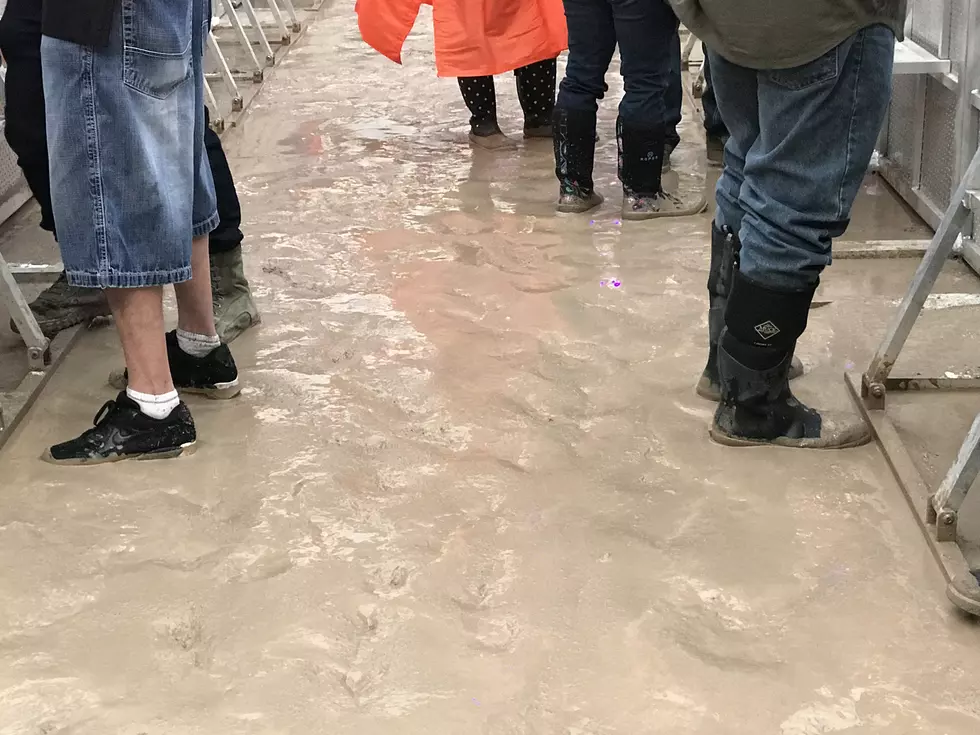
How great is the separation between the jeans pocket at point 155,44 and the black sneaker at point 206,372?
589 mm

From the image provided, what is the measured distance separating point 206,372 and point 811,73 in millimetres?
1283

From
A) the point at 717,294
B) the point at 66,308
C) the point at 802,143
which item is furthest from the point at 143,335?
the point at 802,143

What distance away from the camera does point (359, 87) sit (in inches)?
193

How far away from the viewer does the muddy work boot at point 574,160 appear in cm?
332

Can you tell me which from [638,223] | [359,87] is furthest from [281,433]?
[359,87]

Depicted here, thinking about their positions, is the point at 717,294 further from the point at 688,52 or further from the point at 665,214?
the point at 688,52

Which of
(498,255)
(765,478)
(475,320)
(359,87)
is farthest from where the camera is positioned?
(359,87)

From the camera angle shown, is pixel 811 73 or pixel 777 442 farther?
pixel 777 442

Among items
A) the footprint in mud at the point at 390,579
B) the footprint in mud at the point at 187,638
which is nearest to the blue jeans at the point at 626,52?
the footprint in mud at the point at 390,579

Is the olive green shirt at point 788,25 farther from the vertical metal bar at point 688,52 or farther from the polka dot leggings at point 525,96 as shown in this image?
the vertical metal bar at point 688,52

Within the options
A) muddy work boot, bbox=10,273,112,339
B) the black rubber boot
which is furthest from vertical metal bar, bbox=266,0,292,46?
muddy work boot, bbox=10,273,112,339

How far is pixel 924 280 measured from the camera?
6.86 feet

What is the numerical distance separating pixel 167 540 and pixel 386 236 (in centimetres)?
148

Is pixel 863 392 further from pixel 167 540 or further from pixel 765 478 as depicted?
pixel 167 540
